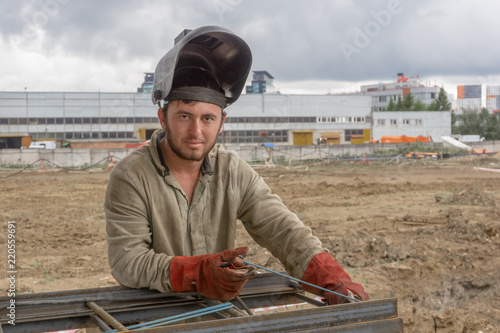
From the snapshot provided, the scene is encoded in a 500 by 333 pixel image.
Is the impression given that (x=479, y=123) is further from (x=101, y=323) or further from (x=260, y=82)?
(x=101, y=323)

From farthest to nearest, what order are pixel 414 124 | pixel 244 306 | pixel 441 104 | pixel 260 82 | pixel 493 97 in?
pixel 493 97 < pixel 260 82 < pixel 441 104 < pixel 414 124 < pixel 244 306

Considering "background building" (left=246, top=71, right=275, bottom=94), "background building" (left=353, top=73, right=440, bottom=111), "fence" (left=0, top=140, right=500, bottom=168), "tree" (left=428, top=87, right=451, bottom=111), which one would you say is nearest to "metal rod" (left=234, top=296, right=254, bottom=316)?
"fence" (left=0, top=140, right=500, bottom=168)

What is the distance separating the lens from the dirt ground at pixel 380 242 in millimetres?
6195

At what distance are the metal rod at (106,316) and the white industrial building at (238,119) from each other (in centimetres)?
4530

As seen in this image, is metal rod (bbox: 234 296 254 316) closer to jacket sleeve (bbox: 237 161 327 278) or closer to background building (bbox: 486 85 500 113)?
jacket sleeve (bbox: 237 161 327 278)

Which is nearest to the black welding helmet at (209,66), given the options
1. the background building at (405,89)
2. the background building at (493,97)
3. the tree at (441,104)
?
the tree at (441,104)

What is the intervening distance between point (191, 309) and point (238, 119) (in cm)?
5137

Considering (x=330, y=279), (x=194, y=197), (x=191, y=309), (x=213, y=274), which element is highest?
(x=194, y=197)

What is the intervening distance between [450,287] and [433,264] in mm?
915

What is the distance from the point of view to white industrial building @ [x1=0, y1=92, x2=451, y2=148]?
166 feet

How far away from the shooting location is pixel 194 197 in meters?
2.65

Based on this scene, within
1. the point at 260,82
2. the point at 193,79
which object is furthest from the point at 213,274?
the point at 260,82

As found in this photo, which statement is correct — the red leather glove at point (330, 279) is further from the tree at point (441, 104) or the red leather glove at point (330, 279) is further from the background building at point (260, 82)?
the tree at point (441, 104)

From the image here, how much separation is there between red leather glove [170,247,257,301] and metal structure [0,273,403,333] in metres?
0.12
